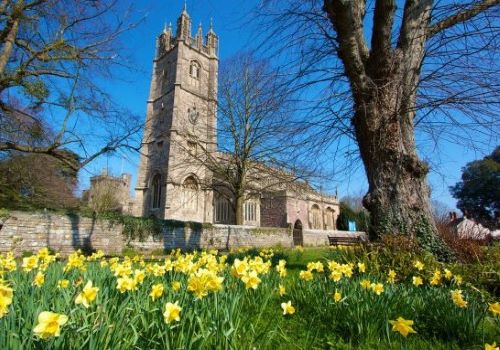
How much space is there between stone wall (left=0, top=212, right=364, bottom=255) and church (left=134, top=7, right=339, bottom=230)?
6457mm

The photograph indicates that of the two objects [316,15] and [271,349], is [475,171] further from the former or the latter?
[271,349]

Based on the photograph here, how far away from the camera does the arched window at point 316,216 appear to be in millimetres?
40094

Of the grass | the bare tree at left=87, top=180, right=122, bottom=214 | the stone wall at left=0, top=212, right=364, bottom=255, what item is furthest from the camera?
the bare tree at left=87, top=180, right=122, bottom=214

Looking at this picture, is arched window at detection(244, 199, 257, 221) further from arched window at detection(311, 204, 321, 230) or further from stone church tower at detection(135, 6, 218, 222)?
arched window at detection(311, 204, 321, 230)

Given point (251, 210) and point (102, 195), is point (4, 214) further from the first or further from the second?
point (251, 210)

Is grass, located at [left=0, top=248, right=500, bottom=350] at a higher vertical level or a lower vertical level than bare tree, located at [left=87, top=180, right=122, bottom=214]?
lower

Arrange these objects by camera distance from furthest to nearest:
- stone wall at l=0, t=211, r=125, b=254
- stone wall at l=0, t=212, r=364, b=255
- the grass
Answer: stone wall at l=0, t=212, r=364, b=255 → stone wall at l=0, t=211, r=125, b=254 → the grass

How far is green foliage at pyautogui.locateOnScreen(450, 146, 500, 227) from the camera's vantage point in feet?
94.7

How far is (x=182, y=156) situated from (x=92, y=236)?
12007 millimetres

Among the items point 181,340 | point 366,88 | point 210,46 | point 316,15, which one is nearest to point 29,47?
point 316,15

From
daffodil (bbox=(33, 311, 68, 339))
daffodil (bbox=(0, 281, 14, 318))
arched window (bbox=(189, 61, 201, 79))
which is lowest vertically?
daffodil (bbox=(33, 311, 68, 339))

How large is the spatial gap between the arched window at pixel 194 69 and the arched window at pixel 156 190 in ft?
40.7

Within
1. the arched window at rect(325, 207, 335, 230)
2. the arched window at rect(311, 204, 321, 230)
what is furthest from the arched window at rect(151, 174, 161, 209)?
the arched window at rect(325, 207, 335, 230)

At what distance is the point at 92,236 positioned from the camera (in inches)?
513
